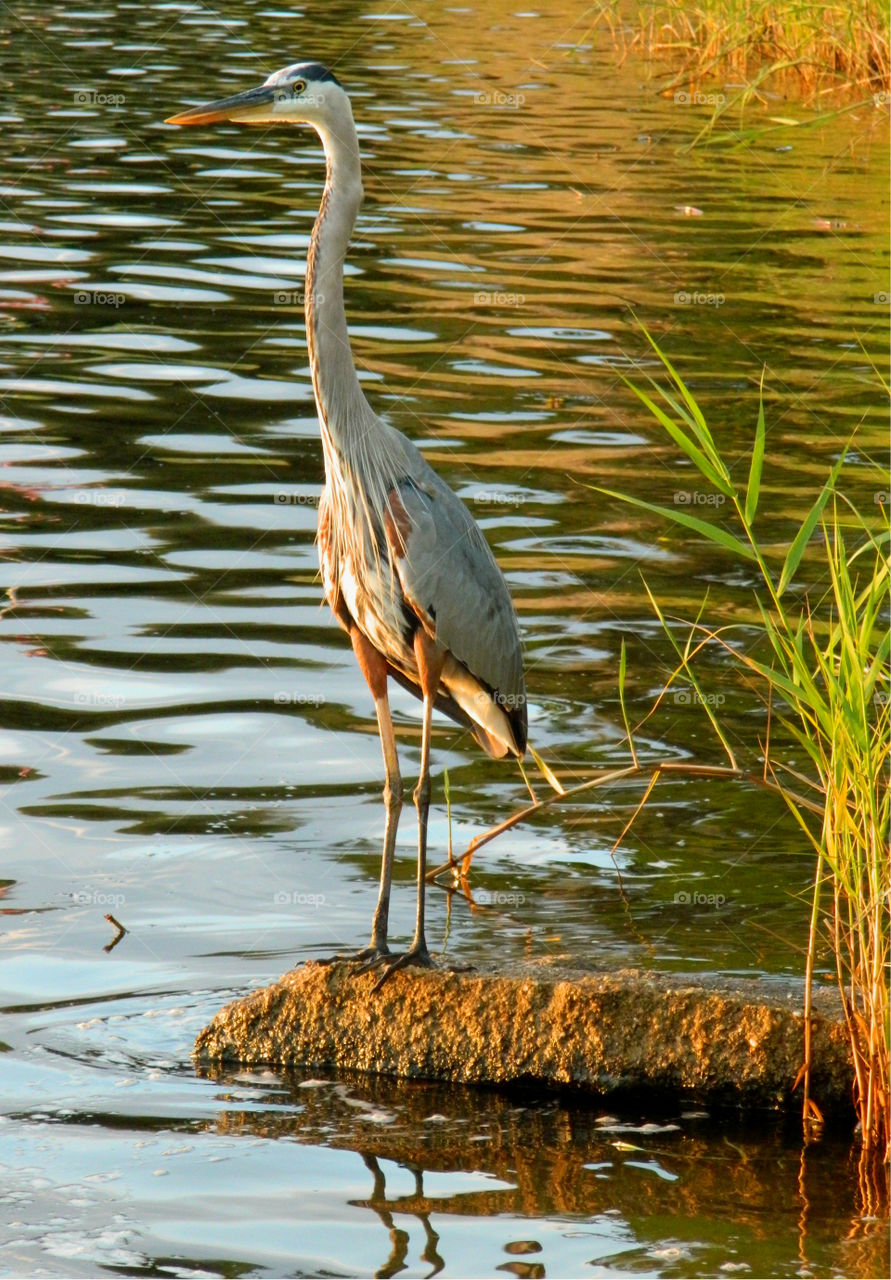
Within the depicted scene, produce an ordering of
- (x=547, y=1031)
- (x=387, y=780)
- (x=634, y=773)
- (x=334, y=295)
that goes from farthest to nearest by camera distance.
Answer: (x=634, y=773) < (x=387, y=780) < (x=334, y=295) < (x=547, y=1031)

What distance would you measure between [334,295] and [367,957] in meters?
1.97

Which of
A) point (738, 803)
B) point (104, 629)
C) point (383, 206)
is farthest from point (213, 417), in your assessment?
point (383, 206)

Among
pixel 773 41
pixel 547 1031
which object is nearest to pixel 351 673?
pixel 547 1031

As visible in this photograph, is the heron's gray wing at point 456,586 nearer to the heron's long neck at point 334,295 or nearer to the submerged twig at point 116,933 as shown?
the heron's long neck at point 334,295

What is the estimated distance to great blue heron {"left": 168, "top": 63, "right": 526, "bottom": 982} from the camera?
18.9ft

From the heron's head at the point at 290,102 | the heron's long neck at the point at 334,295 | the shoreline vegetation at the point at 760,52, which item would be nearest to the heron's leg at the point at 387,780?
the heron's long neck at the point at 334,295

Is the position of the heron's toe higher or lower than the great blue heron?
lower

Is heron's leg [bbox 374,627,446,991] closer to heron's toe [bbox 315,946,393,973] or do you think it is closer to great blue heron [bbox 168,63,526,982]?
great blue heron [bbox 168,63,526,982]

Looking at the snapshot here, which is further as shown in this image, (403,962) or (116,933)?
(116,933)

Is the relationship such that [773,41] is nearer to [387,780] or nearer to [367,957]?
[387,780]

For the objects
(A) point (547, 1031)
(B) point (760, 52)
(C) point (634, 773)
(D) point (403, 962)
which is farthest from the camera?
(B) point (760, 52)

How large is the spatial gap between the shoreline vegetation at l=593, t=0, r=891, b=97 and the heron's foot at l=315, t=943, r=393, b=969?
13.0 metres

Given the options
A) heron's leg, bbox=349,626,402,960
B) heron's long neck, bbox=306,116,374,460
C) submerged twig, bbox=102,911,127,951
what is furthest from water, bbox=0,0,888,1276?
heron's long neck, bbox=306,116,374,460

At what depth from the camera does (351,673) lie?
8.38m
